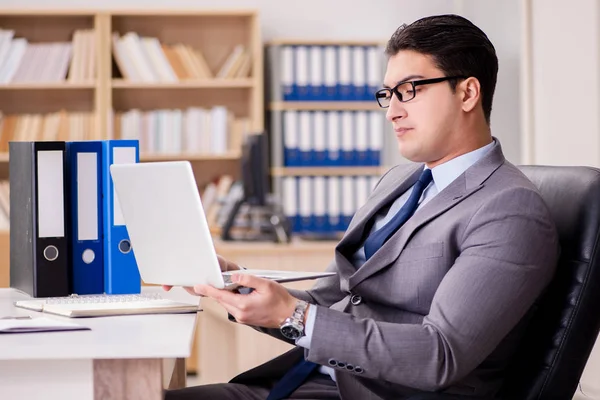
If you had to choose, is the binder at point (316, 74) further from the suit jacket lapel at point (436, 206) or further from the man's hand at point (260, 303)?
the man's hand at point (260, 303)

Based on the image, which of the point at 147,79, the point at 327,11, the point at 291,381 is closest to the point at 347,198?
the point at 327,11

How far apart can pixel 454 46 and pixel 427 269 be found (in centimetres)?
40

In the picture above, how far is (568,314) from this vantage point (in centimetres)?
145

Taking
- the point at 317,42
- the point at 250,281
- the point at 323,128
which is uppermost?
the point at 317,42

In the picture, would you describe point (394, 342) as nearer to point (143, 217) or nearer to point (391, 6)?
point (143, 217)

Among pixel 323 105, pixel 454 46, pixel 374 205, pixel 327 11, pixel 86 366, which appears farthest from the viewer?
pixel 327 11

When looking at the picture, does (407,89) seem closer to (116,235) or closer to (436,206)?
(436,206)

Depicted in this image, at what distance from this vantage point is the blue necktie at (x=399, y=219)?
1618 mm

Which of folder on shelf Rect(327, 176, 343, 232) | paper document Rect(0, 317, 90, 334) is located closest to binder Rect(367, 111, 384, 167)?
folder on shelf Rect(327, 176, 343, 232)

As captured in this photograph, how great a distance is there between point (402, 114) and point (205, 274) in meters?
0.45

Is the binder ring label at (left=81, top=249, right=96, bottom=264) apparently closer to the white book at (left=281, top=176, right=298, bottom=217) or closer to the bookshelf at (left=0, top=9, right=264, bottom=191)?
the bookshelf at (left=0, top=9, right=264, bottom=191)

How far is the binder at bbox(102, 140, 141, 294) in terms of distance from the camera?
190cm

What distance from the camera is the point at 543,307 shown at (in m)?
1.50

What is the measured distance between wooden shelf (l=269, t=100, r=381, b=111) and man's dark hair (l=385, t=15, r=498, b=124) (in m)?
3.70
